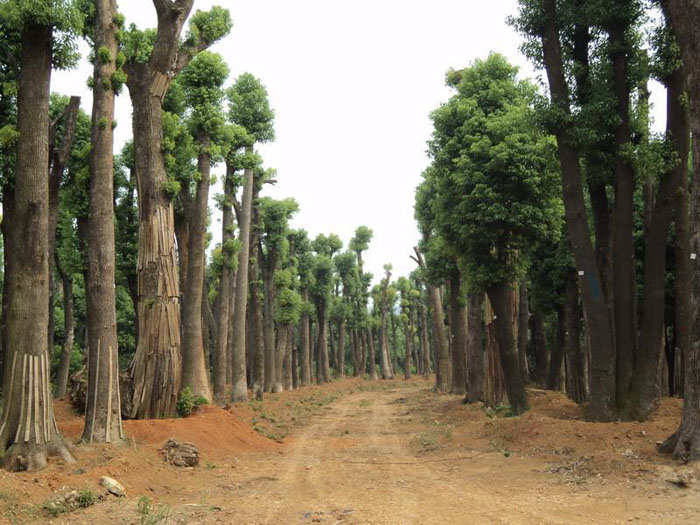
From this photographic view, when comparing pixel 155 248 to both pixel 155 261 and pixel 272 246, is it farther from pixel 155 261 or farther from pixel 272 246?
pixel 272 246

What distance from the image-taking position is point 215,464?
11.2m

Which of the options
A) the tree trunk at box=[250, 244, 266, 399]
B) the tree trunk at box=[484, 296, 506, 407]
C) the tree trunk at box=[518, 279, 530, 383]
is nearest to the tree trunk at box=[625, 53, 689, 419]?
the tree trunk at box=[484, 296, 506, 407]

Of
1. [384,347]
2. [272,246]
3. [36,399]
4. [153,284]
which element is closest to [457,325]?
[272,246]

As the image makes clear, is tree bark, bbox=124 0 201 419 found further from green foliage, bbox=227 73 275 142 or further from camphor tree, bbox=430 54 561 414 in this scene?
green foliage, bbox=227 73 275 142

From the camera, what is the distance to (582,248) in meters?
12.0

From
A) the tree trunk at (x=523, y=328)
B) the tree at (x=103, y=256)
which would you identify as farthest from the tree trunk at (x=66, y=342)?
the tree trunk at (x=523, y=328)

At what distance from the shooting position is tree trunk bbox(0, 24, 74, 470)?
8438mm

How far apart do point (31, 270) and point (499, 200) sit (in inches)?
448

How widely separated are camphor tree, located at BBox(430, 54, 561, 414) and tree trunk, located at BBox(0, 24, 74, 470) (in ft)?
34.4

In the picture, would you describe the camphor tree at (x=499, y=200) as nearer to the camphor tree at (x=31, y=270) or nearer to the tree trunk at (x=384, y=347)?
the camphor tree at (x=31, y=270)

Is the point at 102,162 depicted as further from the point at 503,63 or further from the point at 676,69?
the point at 503,63

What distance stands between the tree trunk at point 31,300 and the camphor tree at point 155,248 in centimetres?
380

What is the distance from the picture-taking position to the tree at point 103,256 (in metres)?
10.1

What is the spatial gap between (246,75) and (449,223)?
10842 millimetres
